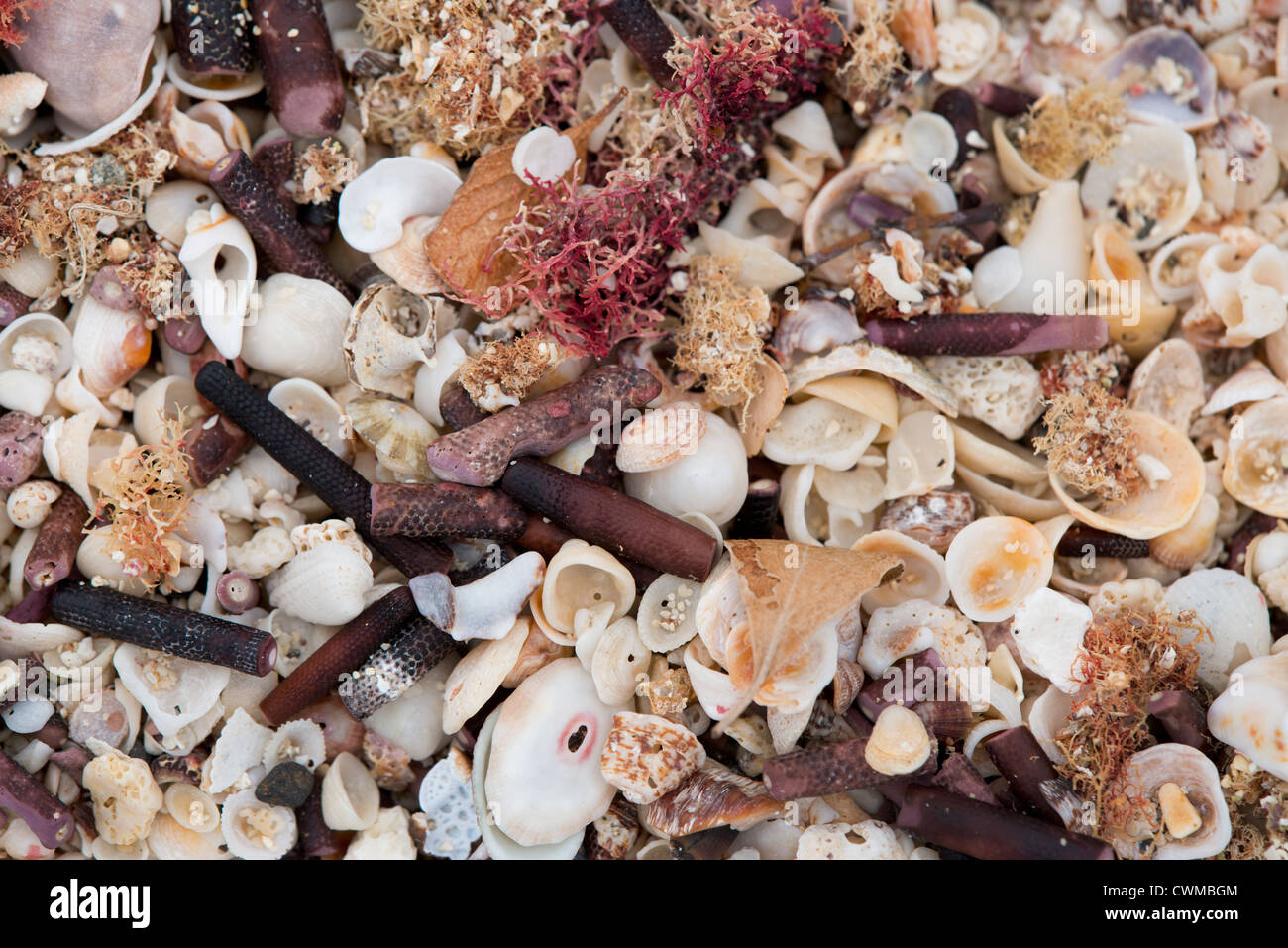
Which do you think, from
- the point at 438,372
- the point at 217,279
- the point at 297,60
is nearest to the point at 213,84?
the point at 297,60

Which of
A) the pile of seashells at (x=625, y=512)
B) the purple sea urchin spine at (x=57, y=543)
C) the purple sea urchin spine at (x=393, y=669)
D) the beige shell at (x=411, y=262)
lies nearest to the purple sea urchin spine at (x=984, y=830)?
the pile of seashells at (x=625, y=512)

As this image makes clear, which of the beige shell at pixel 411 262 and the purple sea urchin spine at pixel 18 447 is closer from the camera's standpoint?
the purple sea urchin spine at pixel 18 447

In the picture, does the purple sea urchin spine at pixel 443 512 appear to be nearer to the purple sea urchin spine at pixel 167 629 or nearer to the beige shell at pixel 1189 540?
the purple sea urchin spine at pixel 167 629

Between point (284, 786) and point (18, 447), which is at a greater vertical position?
point (18, 447)

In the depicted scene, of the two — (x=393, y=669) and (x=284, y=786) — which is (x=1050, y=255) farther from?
(x=284, y=786)

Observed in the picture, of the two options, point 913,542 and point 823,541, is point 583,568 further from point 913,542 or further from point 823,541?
point 913,542

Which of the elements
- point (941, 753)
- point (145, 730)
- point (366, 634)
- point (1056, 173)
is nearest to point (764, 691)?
point (941, 753)
